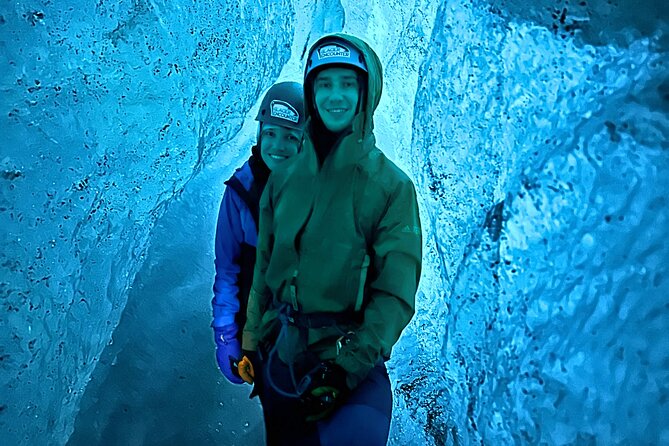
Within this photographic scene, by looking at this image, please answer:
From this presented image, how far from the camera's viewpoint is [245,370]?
3.70ft

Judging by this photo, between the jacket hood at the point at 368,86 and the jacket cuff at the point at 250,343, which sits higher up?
the jacket hood at the point at 368,86

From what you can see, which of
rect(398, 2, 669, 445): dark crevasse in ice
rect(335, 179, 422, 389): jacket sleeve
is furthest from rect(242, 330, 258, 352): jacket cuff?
rect(398, 2, 669, 445): dark crevasse in ice

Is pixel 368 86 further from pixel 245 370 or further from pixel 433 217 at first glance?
pixel 433 217

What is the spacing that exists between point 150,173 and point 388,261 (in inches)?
60.9

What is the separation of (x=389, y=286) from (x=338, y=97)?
0.39m

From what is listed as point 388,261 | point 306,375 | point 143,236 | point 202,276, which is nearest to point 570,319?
point 388,261

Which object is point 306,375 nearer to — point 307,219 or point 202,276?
point 307,219

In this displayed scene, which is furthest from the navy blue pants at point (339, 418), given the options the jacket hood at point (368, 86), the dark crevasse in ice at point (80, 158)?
the dark crevasse in ice at point (80, 158)

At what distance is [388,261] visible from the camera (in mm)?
841

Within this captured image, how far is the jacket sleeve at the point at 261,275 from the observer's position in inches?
39.0

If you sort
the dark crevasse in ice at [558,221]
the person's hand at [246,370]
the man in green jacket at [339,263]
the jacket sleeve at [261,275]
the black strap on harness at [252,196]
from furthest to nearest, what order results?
1. the black strap on harness at [252,196]
2. the person's hand at [246,370]
3. the jacket sleeve at [261,275]
4. the man in green jacket at [339,263]
5. the dark crevasse in ice at [558,221]

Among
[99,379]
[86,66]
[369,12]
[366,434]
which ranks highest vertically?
[369,12]

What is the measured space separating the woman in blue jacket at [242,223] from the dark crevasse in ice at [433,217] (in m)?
0.54

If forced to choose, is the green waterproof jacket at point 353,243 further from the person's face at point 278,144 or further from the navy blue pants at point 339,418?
the person's face at point 278,144
